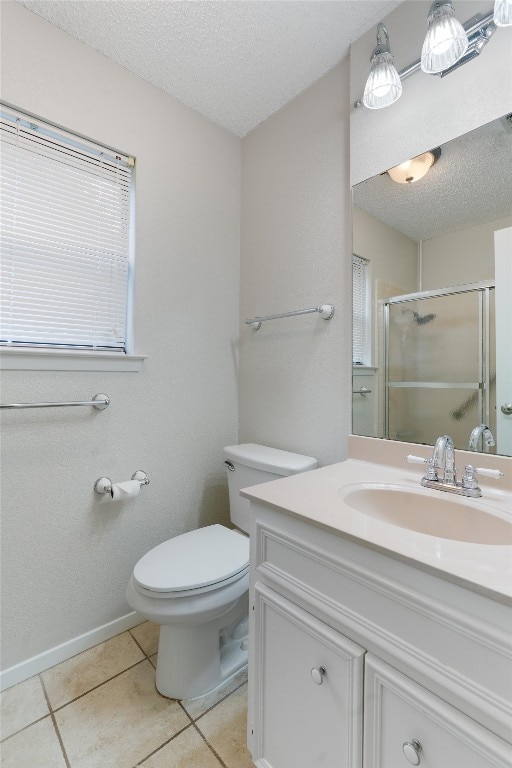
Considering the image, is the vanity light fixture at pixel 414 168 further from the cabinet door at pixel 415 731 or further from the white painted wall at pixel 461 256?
the cabinet door at pixel 415 731

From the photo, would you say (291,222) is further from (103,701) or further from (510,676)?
(103,701)

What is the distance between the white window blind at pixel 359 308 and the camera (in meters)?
1.33

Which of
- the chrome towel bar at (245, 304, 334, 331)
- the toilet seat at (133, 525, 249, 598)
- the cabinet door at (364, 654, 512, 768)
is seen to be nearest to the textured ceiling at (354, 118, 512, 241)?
the chrome towel bar at (245, 304, 334, 331)

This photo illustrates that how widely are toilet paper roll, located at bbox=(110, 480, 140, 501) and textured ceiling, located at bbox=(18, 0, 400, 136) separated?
1740 millimetres

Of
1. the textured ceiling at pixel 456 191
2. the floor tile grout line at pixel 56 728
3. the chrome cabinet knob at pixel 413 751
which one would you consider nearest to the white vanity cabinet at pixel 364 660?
the chrome cabinet knob at pixel 413 751

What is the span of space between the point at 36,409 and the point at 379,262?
4.50 feet

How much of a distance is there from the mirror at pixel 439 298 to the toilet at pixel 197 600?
18.5 inches

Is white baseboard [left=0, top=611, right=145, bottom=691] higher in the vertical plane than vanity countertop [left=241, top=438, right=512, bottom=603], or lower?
lower

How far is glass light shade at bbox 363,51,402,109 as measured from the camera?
112cm

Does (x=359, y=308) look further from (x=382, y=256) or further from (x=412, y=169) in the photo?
(x=412, y=169)

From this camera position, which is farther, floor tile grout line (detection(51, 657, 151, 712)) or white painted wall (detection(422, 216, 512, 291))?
floor tile grout line (detection(51, 657, 151, 712))

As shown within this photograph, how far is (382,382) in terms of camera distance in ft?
4.21

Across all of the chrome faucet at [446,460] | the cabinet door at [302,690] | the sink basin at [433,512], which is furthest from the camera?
the chrome faucet at [446,460]

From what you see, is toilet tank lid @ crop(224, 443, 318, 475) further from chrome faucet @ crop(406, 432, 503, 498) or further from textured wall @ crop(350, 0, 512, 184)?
textured wall @ crop(350, 0, 512, 184)
